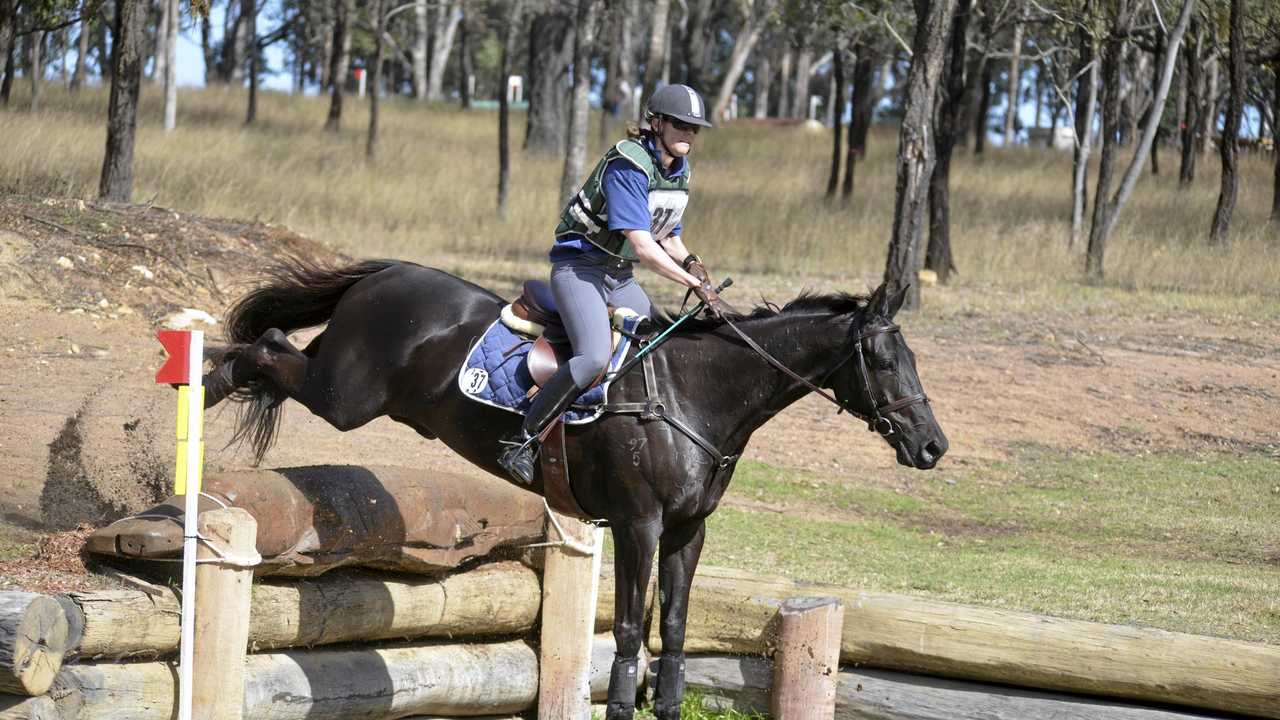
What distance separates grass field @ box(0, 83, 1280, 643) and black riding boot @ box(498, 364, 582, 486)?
3402 millimetres

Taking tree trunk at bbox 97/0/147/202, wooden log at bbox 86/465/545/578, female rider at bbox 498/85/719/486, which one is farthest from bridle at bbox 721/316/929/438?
tree trunk at bbox 97/0/147/202

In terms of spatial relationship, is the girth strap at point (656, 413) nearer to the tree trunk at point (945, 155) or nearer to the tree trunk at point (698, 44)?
the tree trunk at point (945, 155)

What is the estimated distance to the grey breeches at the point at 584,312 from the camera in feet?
20.9

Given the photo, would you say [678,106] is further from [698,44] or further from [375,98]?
[698,44]

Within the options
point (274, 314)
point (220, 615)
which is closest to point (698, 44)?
point (274, 314)

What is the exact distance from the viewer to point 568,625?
7242 mm

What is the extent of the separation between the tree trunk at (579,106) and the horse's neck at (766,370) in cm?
1582

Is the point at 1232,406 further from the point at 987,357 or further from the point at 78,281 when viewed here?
the point at 78,281

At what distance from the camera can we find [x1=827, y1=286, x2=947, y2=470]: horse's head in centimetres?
623

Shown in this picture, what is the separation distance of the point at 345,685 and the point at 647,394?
6.18ft

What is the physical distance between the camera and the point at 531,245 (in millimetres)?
25422

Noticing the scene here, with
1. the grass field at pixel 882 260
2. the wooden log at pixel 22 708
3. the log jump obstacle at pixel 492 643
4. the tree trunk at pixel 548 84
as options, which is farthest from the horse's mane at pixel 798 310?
the tree trunk at pixel 548 84

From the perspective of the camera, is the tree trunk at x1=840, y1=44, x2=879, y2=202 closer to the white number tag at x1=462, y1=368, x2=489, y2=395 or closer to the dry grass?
the dry grass

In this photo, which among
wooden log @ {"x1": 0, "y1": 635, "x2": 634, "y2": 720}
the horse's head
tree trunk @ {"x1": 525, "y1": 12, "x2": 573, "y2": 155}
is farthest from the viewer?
tree trunk @ {"x1": 525, "y1": 12, "x2": 573, "y2": 155}
